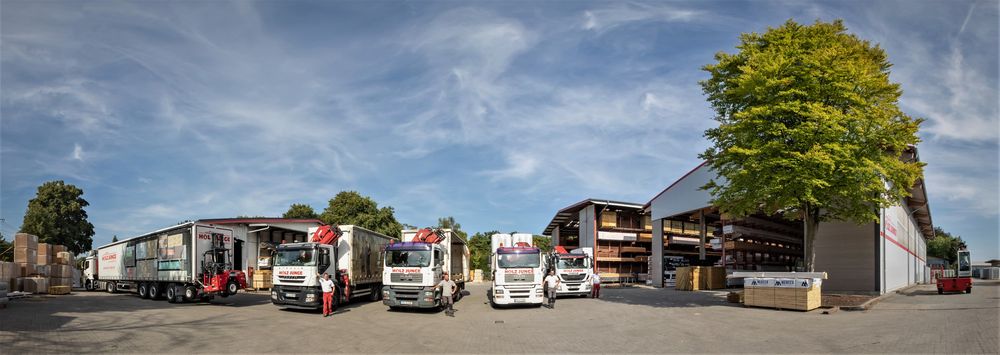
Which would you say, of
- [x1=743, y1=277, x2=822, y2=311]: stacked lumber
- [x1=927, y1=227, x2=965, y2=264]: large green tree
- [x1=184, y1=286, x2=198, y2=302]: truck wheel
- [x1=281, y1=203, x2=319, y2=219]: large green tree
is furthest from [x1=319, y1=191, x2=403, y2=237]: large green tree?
[x1=927, y1=227, x2=965, y2=264]: large green tree

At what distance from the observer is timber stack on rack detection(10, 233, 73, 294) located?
28.2m

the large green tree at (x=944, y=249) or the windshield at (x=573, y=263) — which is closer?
the windshield at (x=573, y=263)

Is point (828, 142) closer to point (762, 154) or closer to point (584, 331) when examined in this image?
point (762, 154)

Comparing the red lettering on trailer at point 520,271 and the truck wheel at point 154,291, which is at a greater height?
the red lettering on trailer at point 520,271

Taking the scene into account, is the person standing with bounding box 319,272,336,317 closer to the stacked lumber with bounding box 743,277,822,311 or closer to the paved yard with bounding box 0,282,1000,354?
the paved yard with bounding box 0,282,1000,354

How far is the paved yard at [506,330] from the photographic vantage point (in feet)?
39.0

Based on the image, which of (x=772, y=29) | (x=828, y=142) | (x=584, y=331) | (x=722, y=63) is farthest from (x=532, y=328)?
(x=772, y=29)

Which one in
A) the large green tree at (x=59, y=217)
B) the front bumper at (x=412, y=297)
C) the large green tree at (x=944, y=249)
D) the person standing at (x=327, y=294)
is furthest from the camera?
the large green tree at (x=944, y=249)

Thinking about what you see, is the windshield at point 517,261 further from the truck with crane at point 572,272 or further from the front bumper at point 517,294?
the truck with crane at point 572,272

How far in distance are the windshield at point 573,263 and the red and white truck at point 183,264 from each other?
15326mm

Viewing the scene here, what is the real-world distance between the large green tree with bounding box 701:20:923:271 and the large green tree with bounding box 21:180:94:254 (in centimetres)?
6391

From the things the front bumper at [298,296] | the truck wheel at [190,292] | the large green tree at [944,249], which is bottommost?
the large green tree at [944,249]

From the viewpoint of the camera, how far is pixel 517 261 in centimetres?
2280

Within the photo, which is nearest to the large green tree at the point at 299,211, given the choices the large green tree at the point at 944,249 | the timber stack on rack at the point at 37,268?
the timber stack on rack at the point at 37,268
